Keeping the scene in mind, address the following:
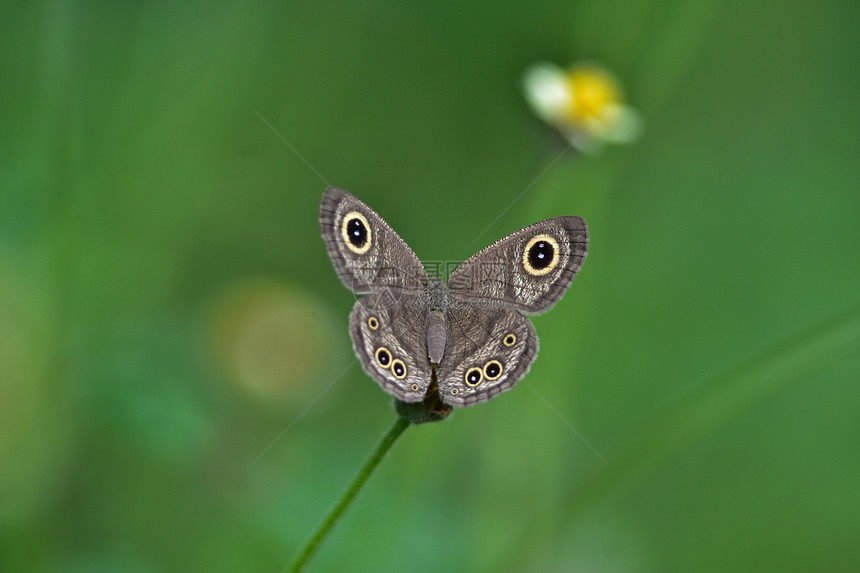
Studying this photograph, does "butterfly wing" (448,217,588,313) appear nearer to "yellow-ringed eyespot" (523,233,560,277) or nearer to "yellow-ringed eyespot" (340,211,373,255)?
"yellow-ringed eyespot" (523,233,560,277)

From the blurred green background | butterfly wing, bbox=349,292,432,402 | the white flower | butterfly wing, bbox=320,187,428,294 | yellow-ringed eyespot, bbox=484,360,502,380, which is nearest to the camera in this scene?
butterfly wing, bbox=349,292,432,402

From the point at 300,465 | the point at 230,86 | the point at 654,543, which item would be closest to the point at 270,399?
the point at 300,465

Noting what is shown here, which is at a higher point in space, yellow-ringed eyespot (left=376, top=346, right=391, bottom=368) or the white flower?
the white flower

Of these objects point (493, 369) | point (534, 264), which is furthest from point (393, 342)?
point (534, 264)

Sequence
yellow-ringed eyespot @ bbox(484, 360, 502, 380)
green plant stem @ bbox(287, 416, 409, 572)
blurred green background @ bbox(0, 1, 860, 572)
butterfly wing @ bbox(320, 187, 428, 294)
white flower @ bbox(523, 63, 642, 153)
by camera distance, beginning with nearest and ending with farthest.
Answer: green plant stem @ bbox(287, 416, 409, 572) < yellow-ringed eyespot @ bbox(484, 360, 502, 380) < butterfly wing @ bbox(320, 187, 428, 294) < blurred green background @ bbox(0, 1, 860, 572) < white flower @ bbox(523, 63, 642, 153)

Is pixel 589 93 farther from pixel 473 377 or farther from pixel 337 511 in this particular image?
pixel 337 511

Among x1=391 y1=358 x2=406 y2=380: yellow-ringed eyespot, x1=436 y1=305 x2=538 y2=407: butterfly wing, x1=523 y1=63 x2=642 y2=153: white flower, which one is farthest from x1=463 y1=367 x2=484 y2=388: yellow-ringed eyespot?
x1=523 y1=63 x2=642 y2=153: white flower

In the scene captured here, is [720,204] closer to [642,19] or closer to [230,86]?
[642,19]
